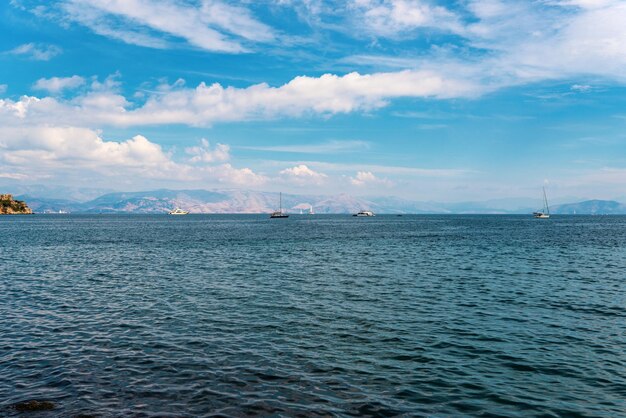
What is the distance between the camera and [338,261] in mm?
71312

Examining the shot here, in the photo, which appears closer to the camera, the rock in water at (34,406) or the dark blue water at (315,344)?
the rock in water at (34,406)

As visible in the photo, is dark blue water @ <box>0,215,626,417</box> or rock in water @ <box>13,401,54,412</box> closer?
rock in water @ <box>13,401,54,412</box>

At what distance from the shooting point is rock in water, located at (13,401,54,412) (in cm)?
1759

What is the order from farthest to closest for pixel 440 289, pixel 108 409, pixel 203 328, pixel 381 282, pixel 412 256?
pixel 412 256, pixel 381 282, pixel 440 289, pixel 203 328, pixel 108 409

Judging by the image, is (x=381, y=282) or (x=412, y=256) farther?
(x=412, y=256)

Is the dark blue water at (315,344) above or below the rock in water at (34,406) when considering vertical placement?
below

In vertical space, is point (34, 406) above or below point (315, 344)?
above

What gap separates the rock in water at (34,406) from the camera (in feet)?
57.7

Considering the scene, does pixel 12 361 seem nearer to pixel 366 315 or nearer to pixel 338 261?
pixel 366 315

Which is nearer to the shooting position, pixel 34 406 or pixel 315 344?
pixel 34 406

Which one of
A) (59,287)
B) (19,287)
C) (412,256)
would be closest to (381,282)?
(412,256)

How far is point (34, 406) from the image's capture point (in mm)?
17797

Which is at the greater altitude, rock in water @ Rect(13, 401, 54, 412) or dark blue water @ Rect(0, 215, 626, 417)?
rock in water @ Rect(13, 401, 54, 412)

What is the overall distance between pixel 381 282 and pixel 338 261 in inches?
862
